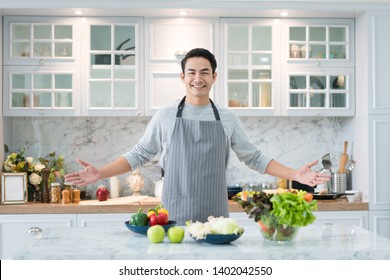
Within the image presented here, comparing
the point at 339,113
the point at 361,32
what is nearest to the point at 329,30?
the point at 361,32

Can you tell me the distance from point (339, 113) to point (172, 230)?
302 cm

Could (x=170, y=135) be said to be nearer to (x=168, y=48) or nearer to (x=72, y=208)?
(x=72, y=208)

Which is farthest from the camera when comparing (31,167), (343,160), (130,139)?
(130,139)

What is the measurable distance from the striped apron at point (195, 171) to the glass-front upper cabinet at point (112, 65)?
1754mm

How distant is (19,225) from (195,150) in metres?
2.05

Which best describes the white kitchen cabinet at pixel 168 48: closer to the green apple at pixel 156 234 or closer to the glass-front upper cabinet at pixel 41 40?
the glass-front upper cabinet at pixel 41 40

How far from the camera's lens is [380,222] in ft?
17.0

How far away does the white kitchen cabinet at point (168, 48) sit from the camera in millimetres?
5359

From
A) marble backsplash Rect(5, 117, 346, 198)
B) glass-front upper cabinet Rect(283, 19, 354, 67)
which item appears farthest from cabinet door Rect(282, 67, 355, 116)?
marble backsplash Rect(5, 117, 346, 198)

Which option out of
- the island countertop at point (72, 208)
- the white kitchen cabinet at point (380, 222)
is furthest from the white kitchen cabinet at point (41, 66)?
the white kitchen cabinet at point (380, 222)

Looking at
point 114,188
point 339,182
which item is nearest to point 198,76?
point 114,188

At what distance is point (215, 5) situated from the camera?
5133mm
